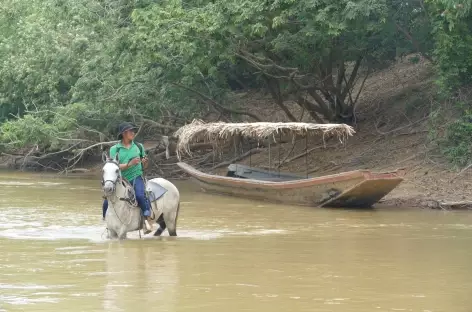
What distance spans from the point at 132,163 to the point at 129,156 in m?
0.12

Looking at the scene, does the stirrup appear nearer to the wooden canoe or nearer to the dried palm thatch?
the wooden canoe

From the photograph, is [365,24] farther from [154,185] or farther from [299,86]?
[154,185]

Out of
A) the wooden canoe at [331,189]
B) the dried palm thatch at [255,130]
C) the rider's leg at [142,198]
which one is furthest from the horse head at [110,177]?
the dried palm thatch at [255,130]

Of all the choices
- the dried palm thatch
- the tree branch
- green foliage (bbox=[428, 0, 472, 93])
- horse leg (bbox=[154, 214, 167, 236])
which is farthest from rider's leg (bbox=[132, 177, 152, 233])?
the tree branch

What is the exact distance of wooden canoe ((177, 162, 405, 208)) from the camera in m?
17.4

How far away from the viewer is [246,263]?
35.4ft

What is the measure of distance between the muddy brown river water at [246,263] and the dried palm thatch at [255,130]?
Answer: 1.94 meters

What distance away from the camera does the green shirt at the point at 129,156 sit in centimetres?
1232

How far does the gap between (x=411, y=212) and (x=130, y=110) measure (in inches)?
419

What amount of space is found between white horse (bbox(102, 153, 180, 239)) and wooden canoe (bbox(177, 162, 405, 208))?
5.30m

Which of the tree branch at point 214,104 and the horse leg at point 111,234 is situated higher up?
the tree branch at point 214,104

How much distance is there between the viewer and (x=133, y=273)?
32.5 feet

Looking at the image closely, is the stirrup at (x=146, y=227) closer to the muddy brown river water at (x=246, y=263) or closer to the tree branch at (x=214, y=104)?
the muddy brown river water at (x=246, y=263)

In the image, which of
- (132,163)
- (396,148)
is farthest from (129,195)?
(396,148)
